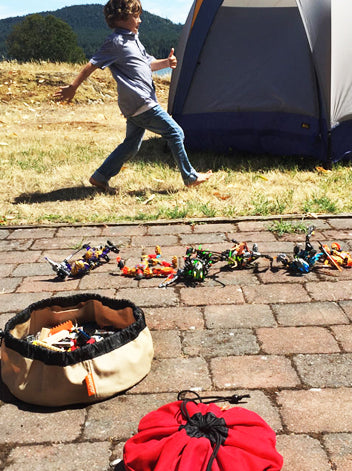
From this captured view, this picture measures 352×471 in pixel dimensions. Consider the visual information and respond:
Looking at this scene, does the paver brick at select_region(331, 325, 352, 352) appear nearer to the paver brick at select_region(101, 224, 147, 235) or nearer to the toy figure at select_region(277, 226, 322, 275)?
the toy figure at select_region(277, 226, 322, 275)

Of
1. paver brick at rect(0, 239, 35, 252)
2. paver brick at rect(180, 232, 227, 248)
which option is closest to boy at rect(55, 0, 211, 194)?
paver brick at rect(180, 232, 227, 248)

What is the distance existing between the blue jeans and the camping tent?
1.50m

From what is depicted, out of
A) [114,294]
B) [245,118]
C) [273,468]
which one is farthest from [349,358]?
[245,118]

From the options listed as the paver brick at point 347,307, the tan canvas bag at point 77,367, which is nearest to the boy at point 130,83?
the paver brick at point 347,307

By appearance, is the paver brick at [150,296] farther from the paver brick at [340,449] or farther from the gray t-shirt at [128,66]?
the gray t-shirt at [128,66]

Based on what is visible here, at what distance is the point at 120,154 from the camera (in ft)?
19.7

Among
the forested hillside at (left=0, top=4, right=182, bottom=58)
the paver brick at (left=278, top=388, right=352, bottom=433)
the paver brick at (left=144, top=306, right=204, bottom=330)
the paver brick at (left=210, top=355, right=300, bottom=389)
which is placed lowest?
the forested hillside at (left=0, top=4, right=182, bottom=58)

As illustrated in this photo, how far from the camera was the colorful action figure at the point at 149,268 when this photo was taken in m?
4.09

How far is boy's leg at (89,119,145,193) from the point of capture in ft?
19.5

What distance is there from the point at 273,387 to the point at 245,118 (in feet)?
15.9

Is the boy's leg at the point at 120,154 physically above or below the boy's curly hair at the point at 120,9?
below

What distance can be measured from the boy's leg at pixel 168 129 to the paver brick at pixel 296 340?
288 centimetres

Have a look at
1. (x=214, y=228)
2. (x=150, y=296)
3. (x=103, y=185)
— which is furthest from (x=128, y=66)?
(x=150, y=296)

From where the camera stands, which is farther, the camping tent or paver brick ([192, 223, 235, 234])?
the camping tent
